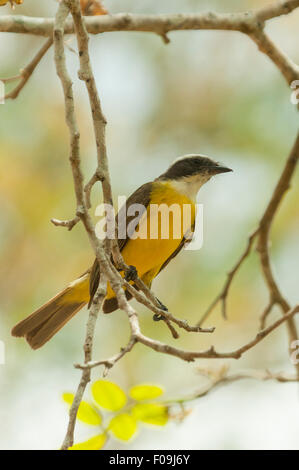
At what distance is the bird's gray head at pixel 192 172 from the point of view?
18.0ft

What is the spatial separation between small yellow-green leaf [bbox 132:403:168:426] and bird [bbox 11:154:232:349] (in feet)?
6.94

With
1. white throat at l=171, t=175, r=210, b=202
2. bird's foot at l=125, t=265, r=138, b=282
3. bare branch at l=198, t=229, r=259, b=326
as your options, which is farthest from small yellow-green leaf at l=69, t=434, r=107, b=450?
white throat at l=171, t=175, r=210, b=202

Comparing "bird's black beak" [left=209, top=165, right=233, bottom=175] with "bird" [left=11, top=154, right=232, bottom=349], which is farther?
"bird's black beak" [left=209, top=165, right=233, bottom=175]

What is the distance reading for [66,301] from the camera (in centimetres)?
526

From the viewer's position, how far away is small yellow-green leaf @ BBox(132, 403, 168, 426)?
2568 mm

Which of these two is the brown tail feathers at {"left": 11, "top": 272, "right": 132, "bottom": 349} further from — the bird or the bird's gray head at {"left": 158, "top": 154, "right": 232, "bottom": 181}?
the bird's gray head at {"left": 158, "top": 154, "right": 232, "bottom": 181}

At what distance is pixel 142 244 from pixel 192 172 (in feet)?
2.98

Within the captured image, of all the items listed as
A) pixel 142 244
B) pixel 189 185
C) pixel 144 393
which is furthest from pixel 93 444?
pixel 189 185

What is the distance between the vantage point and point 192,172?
5.56 m

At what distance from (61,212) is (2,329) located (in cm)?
142

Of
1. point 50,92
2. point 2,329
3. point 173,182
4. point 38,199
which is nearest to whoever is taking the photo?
point 173,182
